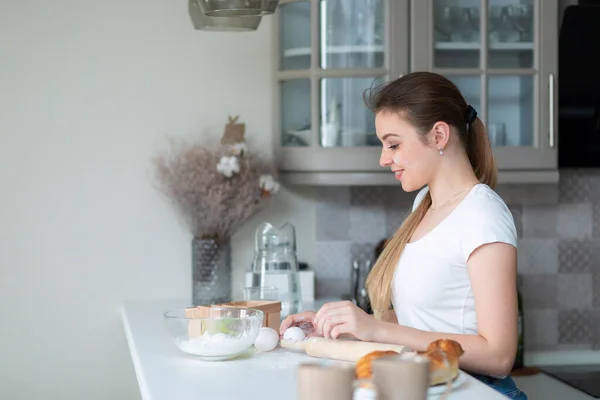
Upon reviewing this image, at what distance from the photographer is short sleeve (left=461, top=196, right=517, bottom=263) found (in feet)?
5.87

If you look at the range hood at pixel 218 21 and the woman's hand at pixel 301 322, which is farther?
the range hood at pixel 218 21

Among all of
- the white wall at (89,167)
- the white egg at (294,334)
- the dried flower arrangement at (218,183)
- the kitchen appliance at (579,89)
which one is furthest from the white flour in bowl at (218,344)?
the kitchen appliance at (579,89)

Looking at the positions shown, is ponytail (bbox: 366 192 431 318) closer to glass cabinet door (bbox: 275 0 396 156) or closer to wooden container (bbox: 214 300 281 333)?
wooden container (bbox: 214 300 281 333)

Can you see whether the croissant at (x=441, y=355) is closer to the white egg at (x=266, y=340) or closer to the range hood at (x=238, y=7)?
the white egg at (x=266, y=340)

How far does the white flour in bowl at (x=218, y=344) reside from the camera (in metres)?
1.82

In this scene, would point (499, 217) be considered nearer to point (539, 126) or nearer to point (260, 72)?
point (539, 126)

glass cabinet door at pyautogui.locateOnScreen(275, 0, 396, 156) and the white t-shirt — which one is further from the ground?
glass cabinet door at pyautogui.locateOnScreen(275, 0, 396, 156)

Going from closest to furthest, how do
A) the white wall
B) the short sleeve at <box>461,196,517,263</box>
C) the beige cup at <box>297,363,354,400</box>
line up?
the beige cup at <box>297,363,354,400</box>
the short sleeve at <box>461,196,517,263</box>
the white wall

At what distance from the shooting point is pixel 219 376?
5.62ft

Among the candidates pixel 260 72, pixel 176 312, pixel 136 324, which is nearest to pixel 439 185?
pixel 176 312

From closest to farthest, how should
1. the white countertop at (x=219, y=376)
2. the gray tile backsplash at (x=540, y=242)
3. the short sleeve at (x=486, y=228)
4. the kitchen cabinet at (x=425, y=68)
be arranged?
the white countertop at (x=219, y=376)
the short sleeve at (x=486, y=228)
the kitchen cabinet at (x=425, y=68)
the gray tile backsplash at (x=540, y=242)

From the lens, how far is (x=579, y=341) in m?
3.32

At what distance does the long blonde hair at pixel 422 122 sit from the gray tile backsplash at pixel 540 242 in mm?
1070

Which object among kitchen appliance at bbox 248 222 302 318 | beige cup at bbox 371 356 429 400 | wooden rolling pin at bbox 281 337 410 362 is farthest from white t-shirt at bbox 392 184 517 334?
beige cup at bbox 371 356 429 400
